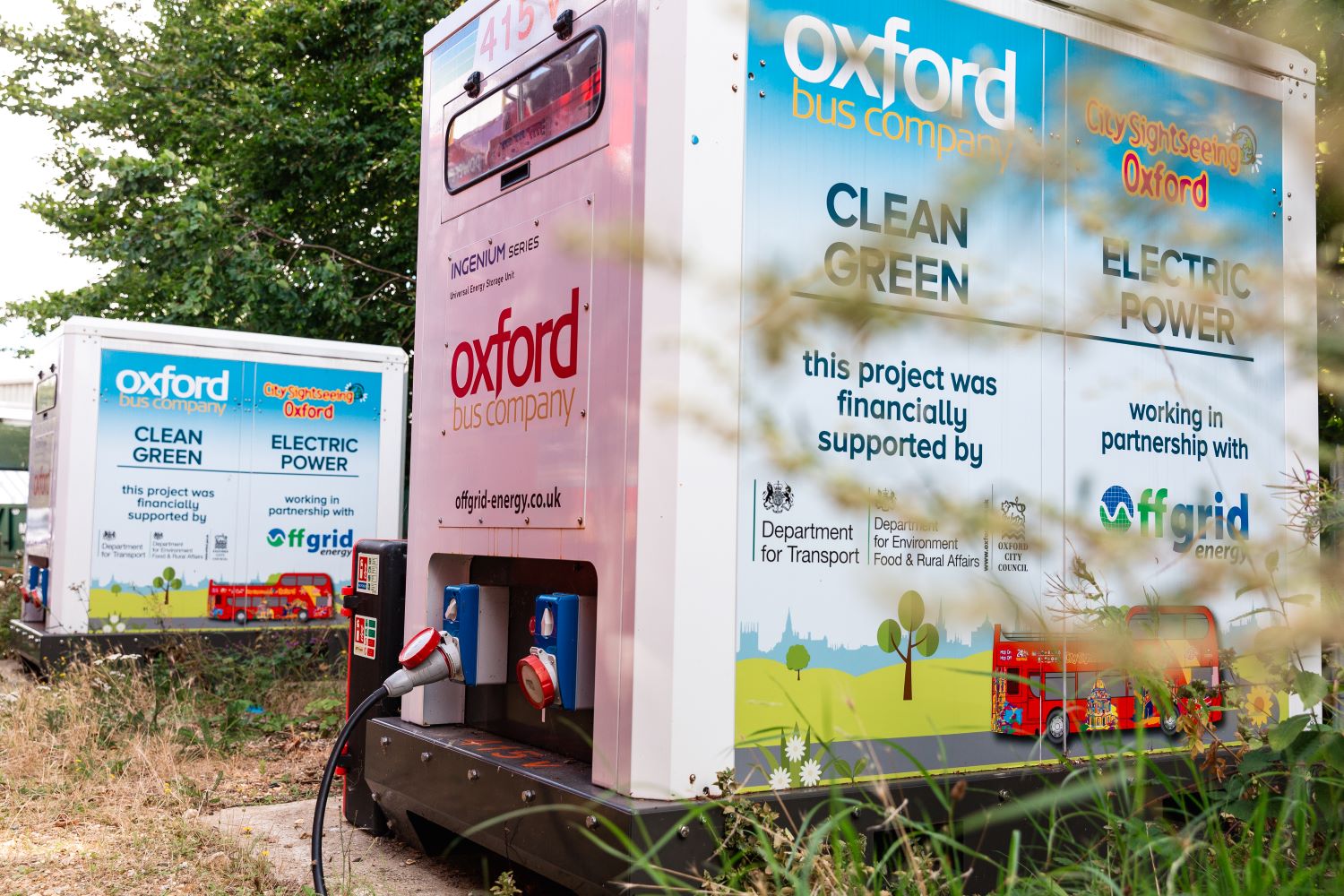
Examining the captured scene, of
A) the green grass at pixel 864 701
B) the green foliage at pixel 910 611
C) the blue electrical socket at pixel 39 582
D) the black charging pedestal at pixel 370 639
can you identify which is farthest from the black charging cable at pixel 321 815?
the blue electrical socket at pixel 39 582

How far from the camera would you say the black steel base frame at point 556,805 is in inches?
120

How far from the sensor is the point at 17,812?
17.1 feet

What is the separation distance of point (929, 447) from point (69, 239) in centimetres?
1739

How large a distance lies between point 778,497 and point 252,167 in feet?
43.5

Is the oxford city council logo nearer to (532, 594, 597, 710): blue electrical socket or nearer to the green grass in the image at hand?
the green grass

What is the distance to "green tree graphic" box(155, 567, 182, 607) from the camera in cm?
852

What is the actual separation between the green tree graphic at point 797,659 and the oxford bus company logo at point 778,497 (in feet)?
1.17

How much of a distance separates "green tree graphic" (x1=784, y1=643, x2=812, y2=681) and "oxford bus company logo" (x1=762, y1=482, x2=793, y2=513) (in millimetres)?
358

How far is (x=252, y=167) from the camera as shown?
49.0ft

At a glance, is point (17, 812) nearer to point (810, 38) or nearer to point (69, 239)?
point (810, 38)

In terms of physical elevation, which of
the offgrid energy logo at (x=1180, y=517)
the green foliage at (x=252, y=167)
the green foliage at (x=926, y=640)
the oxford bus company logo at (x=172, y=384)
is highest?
the green foliage at (x=252, y=167)

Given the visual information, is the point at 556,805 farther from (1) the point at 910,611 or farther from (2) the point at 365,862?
(2) the point at 365,862

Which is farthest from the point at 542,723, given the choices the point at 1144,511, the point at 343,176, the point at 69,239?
the point at 69,239

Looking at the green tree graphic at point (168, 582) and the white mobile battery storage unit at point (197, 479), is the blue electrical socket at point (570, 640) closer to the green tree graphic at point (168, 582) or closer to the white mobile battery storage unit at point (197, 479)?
the white mobile battery storage unit at point (197, 479)
